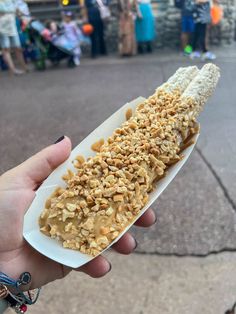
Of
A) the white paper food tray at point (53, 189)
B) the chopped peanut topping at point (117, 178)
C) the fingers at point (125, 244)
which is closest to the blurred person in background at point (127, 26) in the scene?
the white paper food tray at point (53, 189)

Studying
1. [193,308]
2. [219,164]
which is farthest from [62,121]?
[193,308]

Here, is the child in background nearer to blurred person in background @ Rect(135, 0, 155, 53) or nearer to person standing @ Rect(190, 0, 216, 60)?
blurred person in background @ Rect(135, 0, 155, 53)

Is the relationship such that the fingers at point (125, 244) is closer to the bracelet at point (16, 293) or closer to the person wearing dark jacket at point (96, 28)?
the bracelet at point (16, 293)

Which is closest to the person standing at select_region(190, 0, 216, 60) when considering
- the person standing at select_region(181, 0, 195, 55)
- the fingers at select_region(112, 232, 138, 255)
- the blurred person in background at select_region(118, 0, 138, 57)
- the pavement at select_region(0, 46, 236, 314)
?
the person standing at select_region(181, 0, 195, 55)

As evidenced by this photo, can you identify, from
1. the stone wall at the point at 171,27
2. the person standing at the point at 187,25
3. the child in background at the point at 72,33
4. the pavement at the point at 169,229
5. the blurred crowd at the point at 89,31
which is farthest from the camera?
the stone wall at the point at 171,27

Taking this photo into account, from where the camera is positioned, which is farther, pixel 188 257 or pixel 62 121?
pixel 62 121

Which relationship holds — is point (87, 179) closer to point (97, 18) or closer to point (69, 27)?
point (69, 27)
